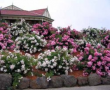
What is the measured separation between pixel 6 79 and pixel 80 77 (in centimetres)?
199

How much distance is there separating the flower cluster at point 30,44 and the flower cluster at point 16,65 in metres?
1.87

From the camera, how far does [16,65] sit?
16.5 feet

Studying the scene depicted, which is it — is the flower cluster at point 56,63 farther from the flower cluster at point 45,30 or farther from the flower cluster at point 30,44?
the flower cluster at point 45,30

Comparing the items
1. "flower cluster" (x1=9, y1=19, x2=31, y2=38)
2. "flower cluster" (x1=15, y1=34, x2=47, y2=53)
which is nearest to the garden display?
"flower cluster" (x1=15, y1=34, x2=47, y2=53)

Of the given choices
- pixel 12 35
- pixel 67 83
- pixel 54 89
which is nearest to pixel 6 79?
pixel 54 89

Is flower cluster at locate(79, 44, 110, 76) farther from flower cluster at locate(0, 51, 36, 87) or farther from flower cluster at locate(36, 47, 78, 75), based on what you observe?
flower cluster at locate(0, 51, 36, 87)

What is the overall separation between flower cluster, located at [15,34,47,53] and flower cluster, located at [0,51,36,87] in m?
1.87

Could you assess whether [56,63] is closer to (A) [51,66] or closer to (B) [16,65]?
(A) [51,66]

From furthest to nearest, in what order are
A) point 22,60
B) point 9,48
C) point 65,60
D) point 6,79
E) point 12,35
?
point 12,35
point 9,48
point 65,60
point 22,60
point 6,79

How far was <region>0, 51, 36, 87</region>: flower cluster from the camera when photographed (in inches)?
193

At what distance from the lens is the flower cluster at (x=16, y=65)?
4914 millimetres

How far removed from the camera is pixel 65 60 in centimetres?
548

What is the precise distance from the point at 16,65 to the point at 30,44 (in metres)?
2.29

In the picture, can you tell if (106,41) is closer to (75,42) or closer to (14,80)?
(75,42)
